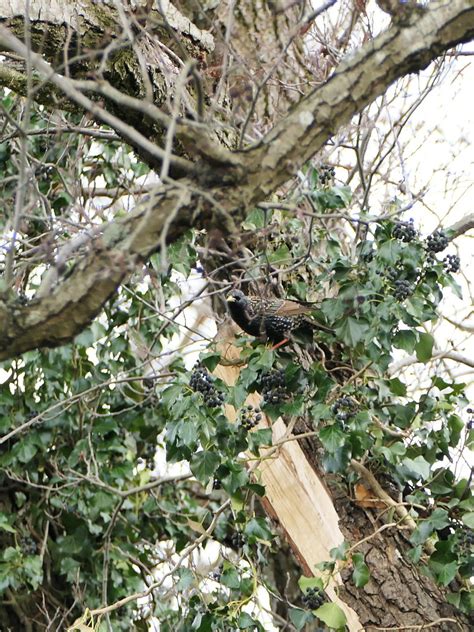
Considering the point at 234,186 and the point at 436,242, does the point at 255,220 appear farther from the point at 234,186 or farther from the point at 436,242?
the point at 234,186

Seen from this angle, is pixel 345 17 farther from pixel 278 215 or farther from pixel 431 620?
pixel 431 620

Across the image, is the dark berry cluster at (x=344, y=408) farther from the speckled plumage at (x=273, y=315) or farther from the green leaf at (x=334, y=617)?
the green leaf at (x=334, y=617)

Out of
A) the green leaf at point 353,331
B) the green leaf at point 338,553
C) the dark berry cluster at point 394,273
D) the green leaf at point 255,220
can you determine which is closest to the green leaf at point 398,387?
the green leaf at point 353,331

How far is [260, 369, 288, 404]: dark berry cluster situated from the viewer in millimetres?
2621

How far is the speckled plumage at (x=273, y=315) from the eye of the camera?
2705 mm

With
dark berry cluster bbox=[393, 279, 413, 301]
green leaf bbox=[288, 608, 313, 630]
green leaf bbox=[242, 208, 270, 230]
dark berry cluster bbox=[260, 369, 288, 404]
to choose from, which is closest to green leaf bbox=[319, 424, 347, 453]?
dark berry cluster bbox=[260, 369, 288, 404]

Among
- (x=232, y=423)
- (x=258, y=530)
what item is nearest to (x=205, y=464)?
(x=232, y=423)

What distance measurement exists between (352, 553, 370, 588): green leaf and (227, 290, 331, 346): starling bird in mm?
637

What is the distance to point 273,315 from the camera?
270 cm

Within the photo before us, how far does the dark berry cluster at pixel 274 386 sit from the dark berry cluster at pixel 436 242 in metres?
0.53

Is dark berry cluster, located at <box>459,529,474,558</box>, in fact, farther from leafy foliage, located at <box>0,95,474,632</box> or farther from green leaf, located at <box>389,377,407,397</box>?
green leaf, located at <box>389,377,407,397</box>

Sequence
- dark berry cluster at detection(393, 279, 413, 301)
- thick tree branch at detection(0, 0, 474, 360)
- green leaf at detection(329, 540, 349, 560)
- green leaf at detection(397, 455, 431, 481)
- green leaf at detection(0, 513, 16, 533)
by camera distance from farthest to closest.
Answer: green leaf at detection(0, 513, 16, 533), green leaf at detection(397, 455, 431, 481), green leaf at detection(329, 540, 349, 560), dark berry cluster at detection(393, 279, 413, 301), thick tree branch at detection(0, 0, 474, 360)

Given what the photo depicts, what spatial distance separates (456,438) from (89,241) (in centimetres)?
160

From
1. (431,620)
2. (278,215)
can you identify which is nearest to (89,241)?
(278,215)
